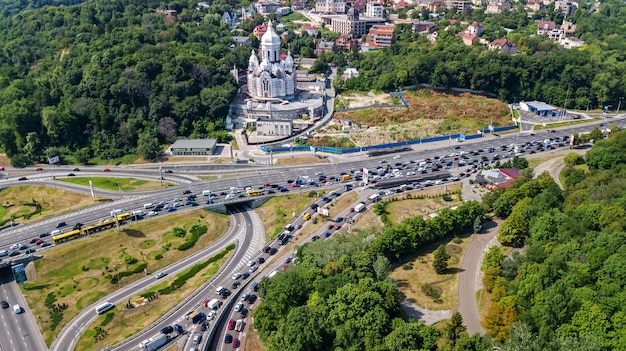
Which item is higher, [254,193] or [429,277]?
[254,193]

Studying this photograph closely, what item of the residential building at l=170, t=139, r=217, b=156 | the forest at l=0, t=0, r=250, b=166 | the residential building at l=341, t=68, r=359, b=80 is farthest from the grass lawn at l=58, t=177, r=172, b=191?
the residential building at l=341, t=68, r=359, b=80

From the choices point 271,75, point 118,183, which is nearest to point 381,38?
point 271,75

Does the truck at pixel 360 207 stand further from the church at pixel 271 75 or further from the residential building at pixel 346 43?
the residential building at pixel 346 43

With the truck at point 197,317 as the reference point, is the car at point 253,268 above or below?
above

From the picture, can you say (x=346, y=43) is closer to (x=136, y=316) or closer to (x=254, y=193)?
(x=254, y=193)

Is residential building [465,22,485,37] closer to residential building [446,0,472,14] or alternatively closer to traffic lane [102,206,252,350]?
residential building [446,0,472,14]

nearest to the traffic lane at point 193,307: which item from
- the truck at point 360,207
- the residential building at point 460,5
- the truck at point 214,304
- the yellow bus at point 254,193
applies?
the truck at point 214,304

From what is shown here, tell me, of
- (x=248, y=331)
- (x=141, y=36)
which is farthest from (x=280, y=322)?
(x=141, y=36)

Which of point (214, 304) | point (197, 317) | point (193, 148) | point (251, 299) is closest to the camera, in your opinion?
point (197, 317)
